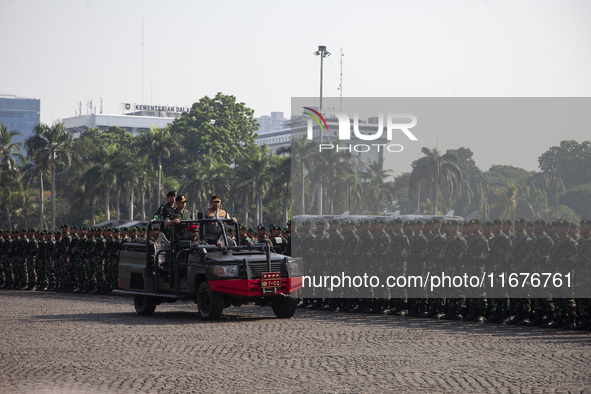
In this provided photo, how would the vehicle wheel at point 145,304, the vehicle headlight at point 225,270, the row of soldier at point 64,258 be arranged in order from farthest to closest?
the row of soldier at point 64,258, the vehicle wheel at point 145,304, the vehicle headlight at point 225,270

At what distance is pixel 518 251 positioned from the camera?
14516 mm

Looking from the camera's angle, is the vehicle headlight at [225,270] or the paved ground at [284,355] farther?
the vehicle headlight at [225,270]

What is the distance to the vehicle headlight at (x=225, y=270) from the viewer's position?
14508mm

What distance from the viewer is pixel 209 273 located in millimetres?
14578

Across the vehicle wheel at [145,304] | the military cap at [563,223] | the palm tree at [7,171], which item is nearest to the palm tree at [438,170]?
the vehicle wheel at [145,304]

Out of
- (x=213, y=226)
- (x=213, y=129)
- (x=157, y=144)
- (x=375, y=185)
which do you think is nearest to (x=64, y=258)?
(x=213, y=226)

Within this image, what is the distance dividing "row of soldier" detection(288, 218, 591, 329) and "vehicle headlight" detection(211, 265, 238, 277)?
3.43 m

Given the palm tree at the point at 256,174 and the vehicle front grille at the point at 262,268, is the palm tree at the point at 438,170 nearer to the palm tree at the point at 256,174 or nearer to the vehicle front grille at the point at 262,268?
the vehicle front grille at the point at 262,268

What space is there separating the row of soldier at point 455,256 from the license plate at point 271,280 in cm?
269

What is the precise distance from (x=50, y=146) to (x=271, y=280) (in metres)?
63.2

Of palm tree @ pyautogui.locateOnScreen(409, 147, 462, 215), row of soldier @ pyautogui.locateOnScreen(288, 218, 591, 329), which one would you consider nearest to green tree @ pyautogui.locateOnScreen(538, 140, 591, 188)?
palm tree @ pyautogui.locateOnScreen(409, 147, 462, 215)

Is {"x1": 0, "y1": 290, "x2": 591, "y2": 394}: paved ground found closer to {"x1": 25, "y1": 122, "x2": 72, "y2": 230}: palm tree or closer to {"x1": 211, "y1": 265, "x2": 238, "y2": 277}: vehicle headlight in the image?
{"x1": 211, "y1": 265, "x2": 238, "y2": 277}: vehicle headlight

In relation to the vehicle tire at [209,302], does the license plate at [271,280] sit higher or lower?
higher

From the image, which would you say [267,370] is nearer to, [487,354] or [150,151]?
[487,354]
